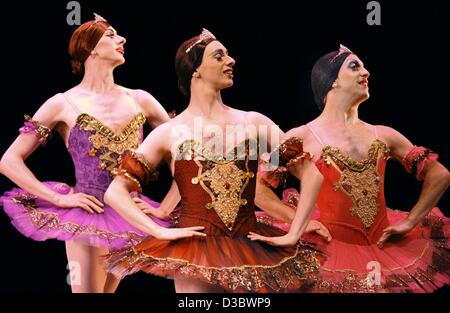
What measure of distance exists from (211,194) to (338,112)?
3.46 feet

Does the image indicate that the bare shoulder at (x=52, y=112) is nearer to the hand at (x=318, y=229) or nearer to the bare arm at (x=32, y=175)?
the bare arm at (x=32, y=175)

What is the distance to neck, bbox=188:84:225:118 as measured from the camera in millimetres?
4207

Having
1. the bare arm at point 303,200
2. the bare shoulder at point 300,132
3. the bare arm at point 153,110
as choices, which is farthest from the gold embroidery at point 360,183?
the bare arm at point 153,110

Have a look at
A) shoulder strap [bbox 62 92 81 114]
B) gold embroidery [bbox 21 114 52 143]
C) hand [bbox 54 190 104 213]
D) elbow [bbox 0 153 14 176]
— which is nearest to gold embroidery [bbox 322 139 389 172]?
hand [bbox 54 190 104 213]

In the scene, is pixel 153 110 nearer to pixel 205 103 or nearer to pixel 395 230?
pixel 205 103

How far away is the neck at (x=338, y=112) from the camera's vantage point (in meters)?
4.83

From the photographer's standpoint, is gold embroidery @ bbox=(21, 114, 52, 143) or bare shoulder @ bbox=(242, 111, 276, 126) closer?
bare shoulder @ bbox=(242, 111, 276, 126)

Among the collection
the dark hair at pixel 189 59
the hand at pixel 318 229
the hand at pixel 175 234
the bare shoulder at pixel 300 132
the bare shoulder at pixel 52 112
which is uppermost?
the dark hair at pixel 189 59

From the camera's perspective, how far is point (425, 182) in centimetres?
481

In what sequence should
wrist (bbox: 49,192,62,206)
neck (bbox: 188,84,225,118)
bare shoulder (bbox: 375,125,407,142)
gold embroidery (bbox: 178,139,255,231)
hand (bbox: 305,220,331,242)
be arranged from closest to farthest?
1. gold embroidery (bbox: 178,139,255,231)
2. neck (bbox: 188,84,225,118)
3. hand (bbox: 305,220,331,242)
4. wrist (bbox: 49,192,62,206)
5. bare shoulder (bbox: 375,125,407,142)

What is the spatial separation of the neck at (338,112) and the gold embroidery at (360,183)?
20 centimetres

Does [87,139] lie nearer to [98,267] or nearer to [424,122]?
[98,267]

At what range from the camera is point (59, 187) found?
4824mm

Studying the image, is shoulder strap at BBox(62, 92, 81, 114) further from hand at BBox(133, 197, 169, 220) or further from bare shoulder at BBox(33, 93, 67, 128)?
hand at BBox(133, 197, 169, 220)
